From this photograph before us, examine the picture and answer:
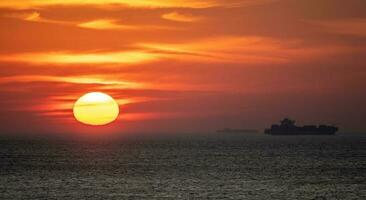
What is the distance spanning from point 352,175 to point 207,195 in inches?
1790

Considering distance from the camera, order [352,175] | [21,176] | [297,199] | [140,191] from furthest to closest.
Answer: [352,175], [21,176], [140,191], [297,199]

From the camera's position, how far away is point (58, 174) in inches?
4685

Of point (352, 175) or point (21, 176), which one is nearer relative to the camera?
point (21, 176)

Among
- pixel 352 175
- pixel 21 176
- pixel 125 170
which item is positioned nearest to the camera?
pixel 21 176

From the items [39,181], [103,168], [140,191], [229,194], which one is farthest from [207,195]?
[103,168]

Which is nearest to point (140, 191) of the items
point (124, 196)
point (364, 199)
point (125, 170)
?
point (124, 196)

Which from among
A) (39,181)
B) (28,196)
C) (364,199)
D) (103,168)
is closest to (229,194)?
(364,199)

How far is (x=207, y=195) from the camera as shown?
279 feet

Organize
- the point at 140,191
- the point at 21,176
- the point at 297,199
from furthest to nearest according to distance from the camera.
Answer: the point at 21,176 < the point at 140,191 < the point at 297,199

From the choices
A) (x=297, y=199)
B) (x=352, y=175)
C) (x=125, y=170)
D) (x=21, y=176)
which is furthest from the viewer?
(x=125, y=170)

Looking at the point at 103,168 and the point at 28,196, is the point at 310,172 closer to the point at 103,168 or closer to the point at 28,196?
the point at 103,168

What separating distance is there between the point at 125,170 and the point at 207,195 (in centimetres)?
4645

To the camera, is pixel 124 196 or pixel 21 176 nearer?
pixel 124 196

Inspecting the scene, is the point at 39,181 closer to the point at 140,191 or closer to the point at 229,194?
the point at 140,191
